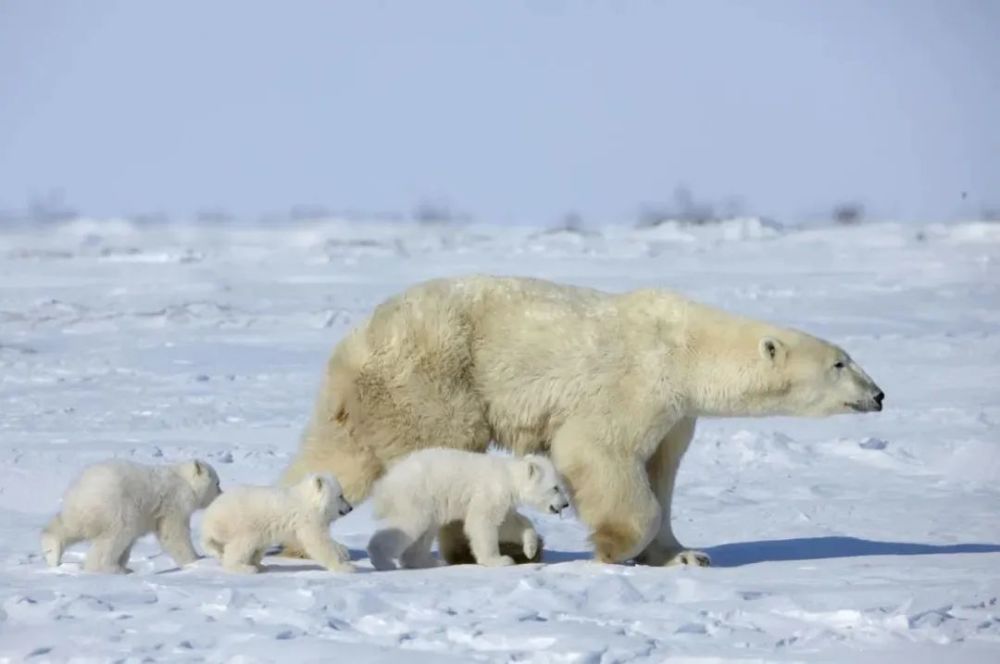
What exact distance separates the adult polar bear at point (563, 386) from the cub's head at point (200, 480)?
45 centimetres

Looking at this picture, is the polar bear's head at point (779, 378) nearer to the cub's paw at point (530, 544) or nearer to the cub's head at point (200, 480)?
the cub's paw at point (530, 544)

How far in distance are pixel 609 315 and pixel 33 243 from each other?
78.5ft

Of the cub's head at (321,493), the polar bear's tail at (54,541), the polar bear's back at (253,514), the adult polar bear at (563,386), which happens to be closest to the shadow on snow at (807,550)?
the adult polar bear at (563,386)

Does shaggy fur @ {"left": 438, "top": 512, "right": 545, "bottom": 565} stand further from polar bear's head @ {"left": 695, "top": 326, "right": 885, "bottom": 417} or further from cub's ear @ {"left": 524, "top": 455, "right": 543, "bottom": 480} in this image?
polar bear's head @ {"left": 695, "top": 326, "right": 885, "bottom": 417}

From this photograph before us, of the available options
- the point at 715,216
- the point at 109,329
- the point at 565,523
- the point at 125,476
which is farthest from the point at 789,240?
the point at 125,476

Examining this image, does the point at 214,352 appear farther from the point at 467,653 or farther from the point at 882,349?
the point at 467,653

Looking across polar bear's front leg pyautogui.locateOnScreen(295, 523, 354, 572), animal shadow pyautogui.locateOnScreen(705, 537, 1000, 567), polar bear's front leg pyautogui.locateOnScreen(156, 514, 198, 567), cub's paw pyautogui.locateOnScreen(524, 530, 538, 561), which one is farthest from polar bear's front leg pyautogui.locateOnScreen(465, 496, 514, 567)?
polar bear's front leg pyautogui.locateOnScreen(156, 514, 198, 567)

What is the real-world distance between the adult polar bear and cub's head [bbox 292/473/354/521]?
0.58 meters

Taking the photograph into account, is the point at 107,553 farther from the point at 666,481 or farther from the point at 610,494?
the point at 666,481

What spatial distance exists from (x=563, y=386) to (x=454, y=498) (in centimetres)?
79

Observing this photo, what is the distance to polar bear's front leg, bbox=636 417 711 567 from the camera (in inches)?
290

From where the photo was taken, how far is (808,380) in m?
7.48

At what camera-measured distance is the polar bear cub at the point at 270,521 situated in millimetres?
6570

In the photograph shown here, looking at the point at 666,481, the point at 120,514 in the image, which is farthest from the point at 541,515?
the point at 120,514
